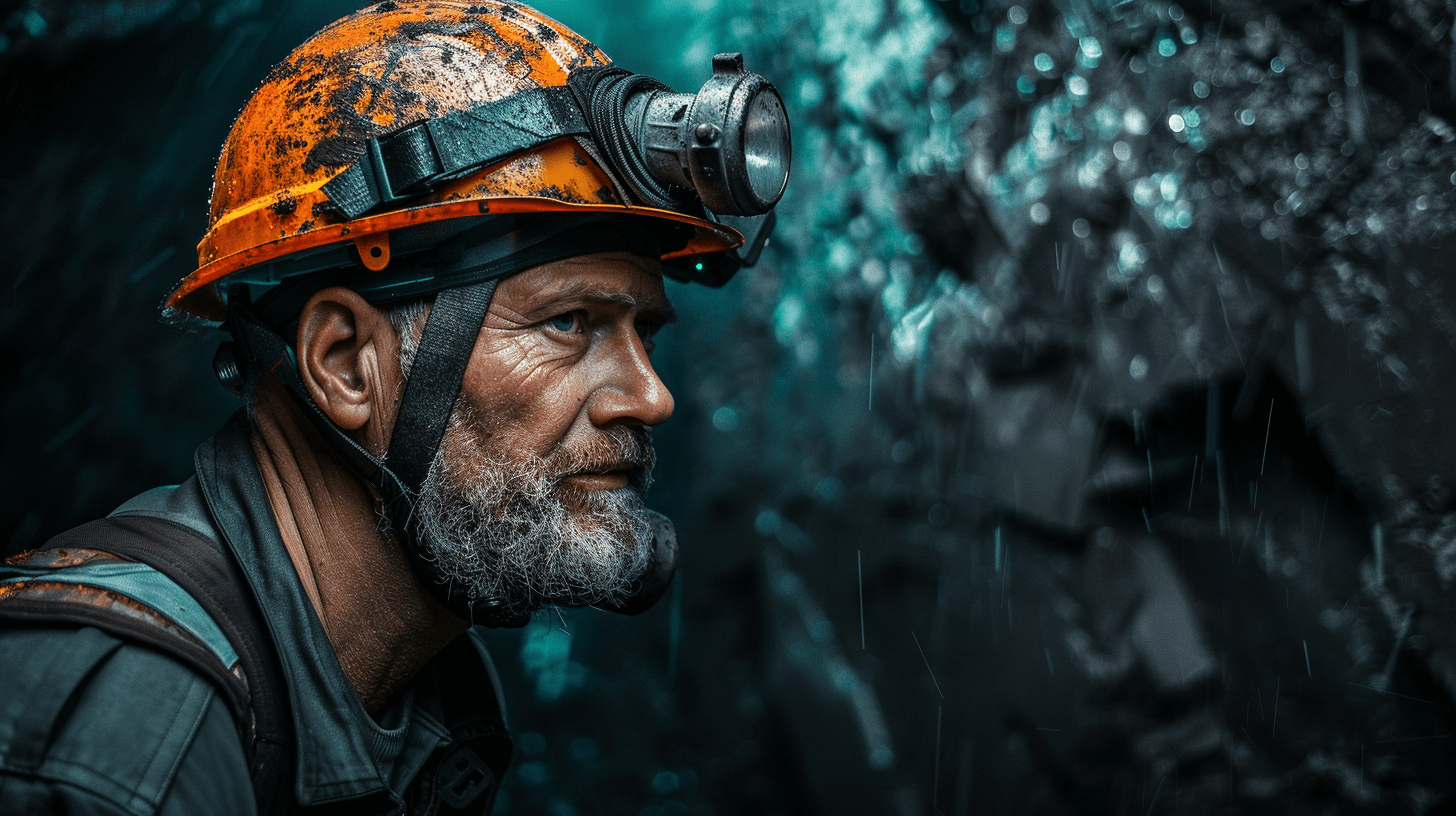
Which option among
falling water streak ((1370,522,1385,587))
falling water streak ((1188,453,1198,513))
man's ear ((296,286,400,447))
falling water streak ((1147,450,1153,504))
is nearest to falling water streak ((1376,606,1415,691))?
falling water streak ((1370,522,1385,587))

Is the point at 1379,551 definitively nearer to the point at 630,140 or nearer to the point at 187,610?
the point at 630,140

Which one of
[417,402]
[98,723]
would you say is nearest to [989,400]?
[417,402]

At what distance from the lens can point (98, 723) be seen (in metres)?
1.16

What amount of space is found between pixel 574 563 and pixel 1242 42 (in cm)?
322

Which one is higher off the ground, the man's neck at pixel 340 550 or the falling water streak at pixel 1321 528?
the man's neck at pixel 340 550

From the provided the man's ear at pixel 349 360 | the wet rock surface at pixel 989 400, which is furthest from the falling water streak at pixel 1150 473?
the man's ear at pixel 349 360

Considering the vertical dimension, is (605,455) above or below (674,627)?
above

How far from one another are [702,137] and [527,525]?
0.78 metres

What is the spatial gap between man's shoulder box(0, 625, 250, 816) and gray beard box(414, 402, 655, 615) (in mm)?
476

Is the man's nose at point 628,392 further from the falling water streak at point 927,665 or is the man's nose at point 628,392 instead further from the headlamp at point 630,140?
the falling water streak at point 927,665

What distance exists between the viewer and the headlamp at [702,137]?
1562mm

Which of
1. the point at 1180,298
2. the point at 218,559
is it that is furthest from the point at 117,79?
the point at 1180,298

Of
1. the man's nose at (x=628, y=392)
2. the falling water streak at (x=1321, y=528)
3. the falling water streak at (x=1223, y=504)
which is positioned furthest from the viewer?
the falling water streak at (x=1223, y=504)

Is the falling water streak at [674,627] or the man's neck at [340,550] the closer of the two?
the man's neck at [340,550]
